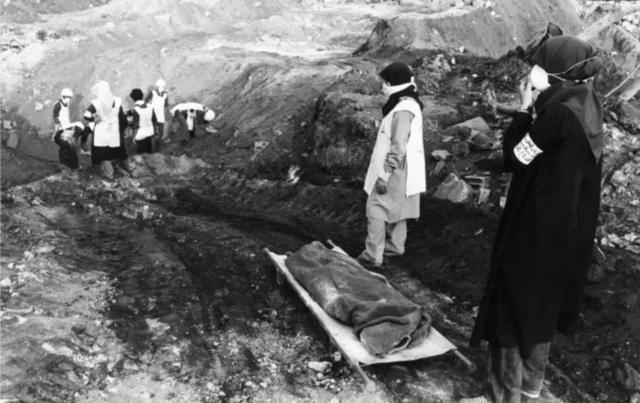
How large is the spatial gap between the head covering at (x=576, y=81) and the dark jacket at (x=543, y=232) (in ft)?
0.16

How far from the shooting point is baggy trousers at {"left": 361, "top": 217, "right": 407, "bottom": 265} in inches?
215

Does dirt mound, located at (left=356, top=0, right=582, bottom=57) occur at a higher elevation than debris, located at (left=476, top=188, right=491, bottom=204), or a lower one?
higher

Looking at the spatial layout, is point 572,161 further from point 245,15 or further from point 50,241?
point 245,15

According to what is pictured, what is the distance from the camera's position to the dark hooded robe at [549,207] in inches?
115

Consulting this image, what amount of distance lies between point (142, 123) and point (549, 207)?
8.62m

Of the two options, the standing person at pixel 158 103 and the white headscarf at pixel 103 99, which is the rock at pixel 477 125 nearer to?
the white headscarf at pixel 103 99

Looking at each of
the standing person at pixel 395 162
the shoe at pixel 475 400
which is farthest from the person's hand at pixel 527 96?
the standing person at pixel 395 162

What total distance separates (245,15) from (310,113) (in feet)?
42.1

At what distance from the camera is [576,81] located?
9.82ft

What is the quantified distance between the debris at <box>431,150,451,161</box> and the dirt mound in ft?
22.5

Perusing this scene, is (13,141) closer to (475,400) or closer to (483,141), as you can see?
(483,141)

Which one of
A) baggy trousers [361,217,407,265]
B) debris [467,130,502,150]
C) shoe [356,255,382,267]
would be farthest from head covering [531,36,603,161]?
debris [467,130,502,150]

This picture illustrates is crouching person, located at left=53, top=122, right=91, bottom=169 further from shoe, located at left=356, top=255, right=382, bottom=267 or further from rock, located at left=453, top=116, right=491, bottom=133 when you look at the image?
shoe, located at left=356, top=255, right=382, bottom=267

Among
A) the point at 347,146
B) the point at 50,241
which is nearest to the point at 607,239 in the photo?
the point at 347,146
